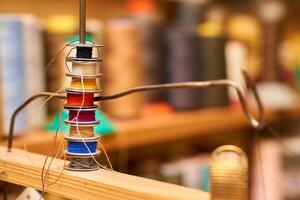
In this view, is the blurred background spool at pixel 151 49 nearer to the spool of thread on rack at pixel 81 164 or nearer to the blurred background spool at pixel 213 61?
the blurred background spool at pixel 213 61

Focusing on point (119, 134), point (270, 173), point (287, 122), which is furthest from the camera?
point (287, 122)

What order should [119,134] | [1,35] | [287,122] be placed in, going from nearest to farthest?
[1,35] < [119,134] < [287,122]

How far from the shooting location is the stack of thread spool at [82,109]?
37 centimetres

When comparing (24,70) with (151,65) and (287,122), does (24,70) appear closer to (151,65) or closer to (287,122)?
(151,65)

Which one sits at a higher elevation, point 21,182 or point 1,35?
point 1,35

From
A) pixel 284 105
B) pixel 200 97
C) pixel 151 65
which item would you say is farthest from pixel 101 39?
pixel 284 105

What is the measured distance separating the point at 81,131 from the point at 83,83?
3 cm

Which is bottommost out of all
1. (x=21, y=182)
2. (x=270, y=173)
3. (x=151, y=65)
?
(x=270, y=173)

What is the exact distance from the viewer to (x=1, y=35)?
0.74 meters

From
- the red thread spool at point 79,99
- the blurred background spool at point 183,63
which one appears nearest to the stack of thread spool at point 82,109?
the red thread spool at point 79,99

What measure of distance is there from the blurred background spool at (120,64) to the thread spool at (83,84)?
21.9 inches

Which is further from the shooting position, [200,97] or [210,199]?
[200,97]

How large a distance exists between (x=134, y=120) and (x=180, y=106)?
13 centimetres

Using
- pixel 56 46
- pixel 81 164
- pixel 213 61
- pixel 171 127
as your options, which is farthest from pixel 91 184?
pixel 213 61
